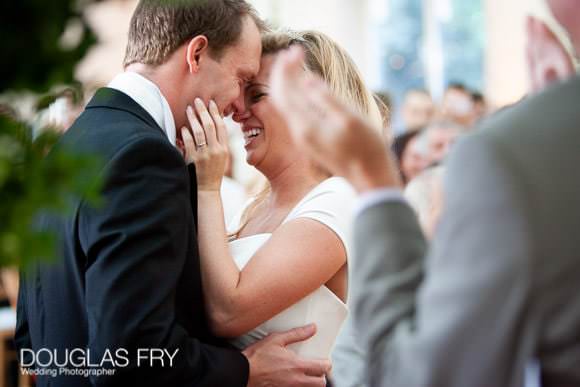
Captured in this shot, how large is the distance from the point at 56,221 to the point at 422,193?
5.03 ft

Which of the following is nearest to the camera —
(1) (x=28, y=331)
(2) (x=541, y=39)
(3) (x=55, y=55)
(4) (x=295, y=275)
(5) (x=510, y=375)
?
(3) (x=55, y=55)

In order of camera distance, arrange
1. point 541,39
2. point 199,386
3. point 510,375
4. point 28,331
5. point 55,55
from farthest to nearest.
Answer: point 28,331
point 199,386
point 541,39
point 510,375
point 55,55

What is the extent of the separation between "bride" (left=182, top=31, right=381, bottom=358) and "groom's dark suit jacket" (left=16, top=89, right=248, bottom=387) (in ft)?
0.29

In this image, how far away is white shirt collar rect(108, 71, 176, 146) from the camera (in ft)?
6.58

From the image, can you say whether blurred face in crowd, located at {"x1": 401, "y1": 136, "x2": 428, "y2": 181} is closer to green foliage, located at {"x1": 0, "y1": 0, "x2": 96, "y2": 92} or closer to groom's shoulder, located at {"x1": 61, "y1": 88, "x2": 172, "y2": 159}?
groom's shoulder, located at {"x1": 61, "y1": 88, "x2": 172, "y2": 159}

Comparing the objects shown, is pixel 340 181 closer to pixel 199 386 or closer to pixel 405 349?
pixel 199 386

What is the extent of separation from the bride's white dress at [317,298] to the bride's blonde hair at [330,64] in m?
0.24

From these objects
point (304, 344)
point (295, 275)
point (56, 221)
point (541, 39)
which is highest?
point (541, 39)

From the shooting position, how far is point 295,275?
204cm

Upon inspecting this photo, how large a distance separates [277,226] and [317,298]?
9.0 inches

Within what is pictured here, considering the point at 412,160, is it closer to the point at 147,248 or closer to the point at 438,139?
the point at 438,139

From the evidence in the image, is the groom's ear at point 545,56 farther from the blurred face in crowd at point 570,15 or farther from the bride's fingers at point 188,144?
the bride's fingers at point 188,144

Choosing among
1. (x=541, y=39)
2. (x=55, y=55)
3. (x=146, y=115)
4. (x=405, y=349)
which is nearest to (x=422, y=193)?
(x=146, y=115)

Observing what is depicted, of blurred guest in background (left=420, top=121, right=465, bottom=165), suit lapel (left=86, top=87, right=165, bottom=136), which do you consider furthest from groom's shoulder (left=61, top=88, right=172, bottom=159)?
blurred guest in background (left=420, top=121, right=465, bottom=165)
